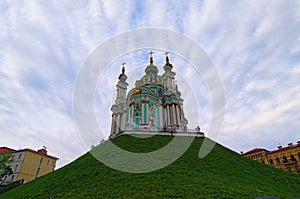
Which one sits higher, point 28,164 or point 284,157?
point 284,157

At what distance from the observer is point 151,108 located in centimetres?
4859

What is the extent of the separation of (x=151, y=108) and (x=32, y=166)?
35856 millimetres

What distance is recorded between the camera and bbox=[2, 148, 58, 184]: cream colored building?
4719 cm

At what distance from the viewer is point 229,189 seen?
14.9m

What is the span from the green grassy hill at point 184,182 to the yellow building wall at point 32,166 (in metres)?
33.7

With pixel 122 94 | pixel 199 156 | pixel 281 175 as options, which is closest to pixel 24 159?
pixel 122 94

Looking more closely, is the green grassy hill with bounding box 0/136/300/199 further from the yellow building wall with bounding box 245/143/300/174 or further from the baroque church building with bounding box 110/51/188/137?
the yellow building wall with bounding box 245/143/300/174

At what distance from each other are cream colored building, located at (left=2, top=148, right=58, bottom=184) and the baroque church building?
22757 mm

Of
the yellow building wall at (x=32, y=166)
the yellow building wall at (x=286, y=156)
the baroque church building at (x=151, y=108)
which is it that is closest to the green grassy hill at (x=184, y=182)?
the baroque church building at (x=151, y=108)

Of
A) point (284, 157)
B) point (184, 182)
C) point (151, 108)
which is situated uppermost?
point (151, 108)

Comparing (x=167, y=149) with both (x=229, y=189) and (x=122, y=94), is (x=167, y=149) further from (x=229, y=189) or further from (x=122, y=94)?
(x=122, y=94)

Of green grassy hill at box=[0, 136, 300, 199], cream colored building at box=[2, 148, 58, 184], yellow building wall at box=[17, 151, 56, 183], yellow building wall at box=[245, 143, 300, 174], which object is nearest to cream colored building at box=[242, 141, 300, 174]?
yellow building wall at box=[245, 143, 300, 174]

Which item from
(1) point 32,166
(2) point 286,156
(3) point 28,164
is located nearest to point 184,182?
(2) point 286,156

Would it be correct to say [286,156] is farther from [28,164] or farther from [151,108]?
[28,164]
